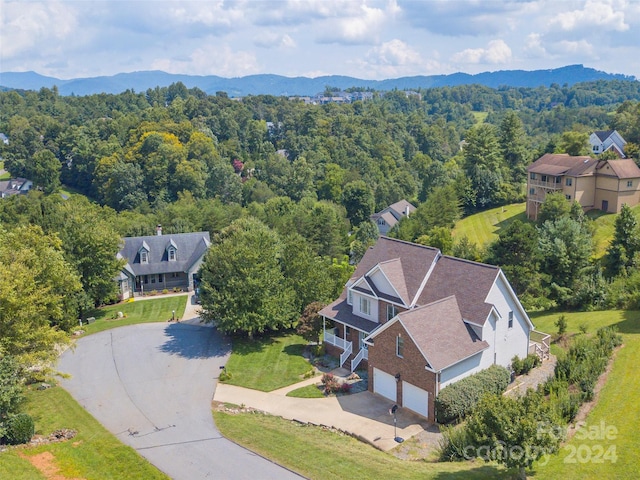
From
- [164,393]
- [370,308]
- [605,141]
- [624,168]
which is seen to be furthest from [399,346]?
[605,141]

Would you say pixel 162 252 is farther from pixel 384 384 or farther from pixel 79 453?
pixel 79 453

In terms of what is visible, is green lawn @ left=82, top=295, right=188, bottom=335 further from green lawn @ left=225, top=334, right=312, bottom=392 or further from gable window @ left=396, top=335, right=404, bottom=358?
gable window @ left=396, top=335, right=404, bottom=358

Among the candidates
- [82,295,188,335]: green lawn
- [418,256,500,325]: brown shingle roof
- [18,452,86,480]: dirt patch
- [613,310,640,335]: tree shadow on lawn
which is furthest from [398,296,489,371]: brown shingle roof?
[82,295,188,335]: green lawn

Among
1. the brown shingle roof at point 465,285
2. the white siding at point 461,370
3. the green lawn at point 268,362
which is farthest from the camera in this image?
the green lawn at point 268,362

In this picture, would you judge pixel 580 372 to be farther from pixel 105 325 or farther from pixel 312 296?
pixel 105 325

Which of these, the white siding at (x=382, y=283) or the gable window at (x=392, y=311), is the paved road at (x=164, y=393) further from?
the white siding at (x=382, y=283)

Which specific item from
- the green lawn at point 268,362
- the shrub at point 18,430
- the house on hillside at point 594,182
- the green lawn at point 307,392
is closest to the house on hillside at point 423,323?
the green lawn at point 268,362
